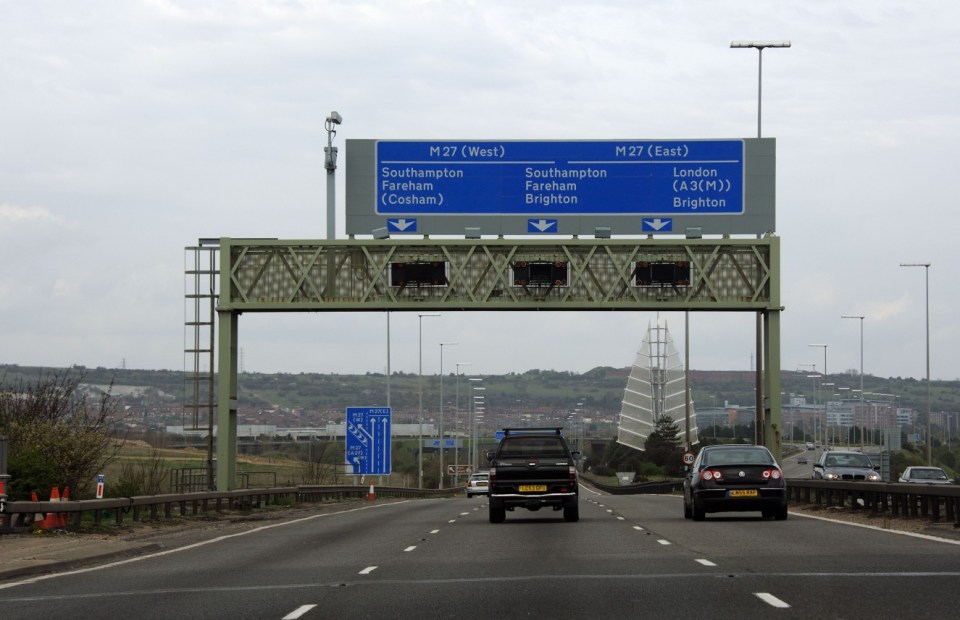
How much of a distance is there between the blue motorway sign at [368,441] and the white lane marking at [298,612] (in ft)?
139

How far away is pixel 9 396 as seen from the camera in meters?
41.9

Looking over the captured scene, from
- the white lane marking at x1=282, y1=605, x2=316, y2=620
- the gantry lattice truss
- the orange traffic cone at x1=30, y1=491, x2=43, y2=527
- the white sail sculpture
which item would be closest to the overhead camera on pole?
the gantry lattice truss

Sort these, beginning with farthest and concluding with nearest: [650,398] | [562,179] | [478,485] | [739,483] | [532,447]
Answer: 1. [650,398]
2. [478,485]
3. [562,179]
4. [532,447]
5. [739,483]

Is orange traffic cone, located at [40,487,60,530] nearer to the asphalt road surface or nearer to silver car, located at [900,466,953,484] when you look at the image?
the asphalt road surface

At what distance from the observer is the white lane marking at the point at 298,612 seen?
42.2ft

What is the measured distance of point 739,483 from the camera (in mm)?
29766

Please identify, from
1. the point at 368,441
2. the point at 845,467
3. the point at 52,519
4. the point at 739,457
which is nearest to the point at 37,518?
the point at 52,519

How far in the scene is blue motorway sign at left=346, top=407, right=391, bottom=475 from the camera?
56156mm

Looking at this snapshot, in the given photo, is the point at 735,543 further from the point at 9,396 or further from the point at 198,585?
the point at 9,396

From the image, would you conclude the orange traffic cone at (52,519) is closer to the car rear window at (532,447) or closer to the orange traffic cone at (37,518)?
the orange traffic cone at (37,518)

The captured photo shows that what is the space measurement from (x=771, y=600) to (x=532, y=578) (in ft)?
12.3

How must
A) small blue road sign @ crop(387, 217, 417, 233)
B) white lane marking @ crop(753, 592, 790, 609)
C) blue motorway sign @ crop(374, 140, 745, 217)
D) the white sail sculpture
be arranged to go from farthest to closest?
the white sail sculpture → small blue road sign @ crop(387, 217, 417, 233) → blue motorway sign @ crop(374, 140, 745, 217) → white lane marking @ crop(753, 592, 790, 609)

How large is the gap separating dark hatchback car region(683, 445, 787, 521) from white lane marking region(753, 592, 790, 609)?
629 inches

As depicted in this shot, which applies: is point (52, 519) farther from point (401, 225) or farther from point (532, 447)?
point (401, 225)
